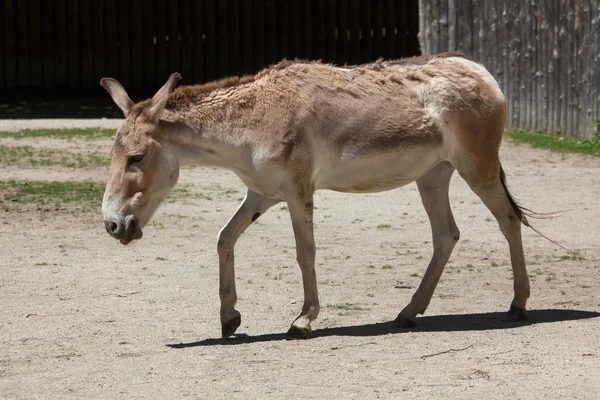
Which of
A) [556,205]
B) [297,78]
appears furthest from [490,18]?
[297,78]

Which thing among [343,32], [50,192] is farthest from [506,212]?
[343,32]

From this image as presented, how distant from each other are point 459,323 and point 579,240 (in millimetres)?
3243

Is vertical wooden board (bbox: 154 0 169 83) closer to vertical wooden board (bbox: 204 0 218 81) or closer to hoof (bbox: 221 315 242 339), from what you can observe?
vertical wooden board (bbox: 204 0 218 81)

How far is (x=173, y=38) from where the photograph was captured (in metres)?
23.5

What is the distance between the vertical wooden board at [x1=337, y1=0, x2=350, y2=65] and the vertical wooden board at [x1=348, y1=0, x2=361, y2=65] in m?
0.08

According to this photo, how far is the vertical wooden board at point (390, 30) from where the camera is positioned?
23562mm

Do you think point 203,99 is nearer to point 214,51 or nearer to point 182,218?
point 182,218

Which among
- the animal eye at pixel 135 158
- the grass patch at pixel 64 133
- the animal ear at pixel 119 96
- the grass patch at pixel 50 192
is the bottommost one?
the grass patch at pixel 64 133

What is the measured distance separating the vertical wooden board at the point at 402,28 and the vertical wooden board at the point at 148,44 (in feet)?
15.8

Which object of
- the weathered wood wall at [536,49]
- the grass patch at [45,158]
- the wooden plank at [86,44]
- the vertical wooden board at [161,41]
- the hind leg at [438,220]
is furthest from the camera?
the vertical wooden board at [161,41]

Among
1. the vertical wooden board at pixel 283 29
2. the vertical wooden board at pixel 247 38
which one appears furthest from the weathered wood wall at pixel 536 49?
the vertical wooden board at pixel 247 38

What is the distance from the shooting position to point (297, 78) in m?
7.17

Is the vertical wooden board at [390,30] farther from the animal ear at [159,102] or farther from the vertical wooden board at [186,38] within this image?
the animal ear at [159,102]

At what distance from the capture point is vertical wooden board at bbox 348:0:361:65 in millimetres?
23625
